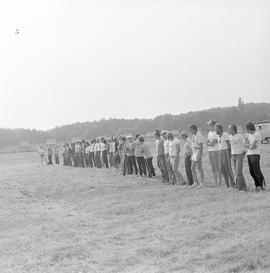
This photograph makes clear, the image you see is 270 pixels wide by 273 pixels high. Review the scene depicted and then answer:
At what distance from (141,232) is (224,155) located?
18.9ft

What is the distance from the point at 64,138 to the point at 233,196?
328 ft

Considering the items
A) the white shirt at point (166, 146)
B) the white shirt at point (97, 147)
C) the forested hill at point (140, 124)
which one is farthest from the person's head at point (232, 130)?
the forested hill at point (140, 124)

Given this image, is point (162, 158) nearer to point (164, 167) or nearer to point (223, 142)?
point (164, 167)

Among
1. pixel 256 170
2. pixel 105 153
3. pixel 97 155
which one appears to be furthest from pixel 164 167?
pixel 97 155

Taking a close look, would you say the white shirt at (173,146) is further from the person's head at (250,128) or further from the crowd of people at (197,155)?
the person's head at (250,128)

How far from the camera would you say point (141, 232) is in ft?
33.9

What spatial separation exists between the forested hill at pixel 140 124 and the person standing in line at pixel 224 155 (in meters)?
41.5

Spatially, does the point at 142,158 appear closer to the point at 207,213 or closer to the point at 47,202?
the point at 47,202

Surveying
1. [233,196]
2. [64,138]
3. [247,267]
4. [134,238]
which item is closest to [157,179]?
[233,196]

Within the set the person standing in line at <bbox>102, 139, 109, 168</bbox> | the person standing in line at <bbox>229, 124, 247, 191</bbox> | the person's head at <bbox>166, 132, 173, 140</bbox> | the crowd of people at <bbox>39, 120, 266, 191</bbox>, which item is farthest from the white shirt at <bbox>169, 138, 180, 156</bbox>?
the person standing in line at <bbox>102, 139, 109, 168</bbox>

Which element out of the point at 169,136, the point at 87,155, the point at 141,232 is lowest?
the point at 141,232

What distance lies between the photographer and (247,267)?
709 cm

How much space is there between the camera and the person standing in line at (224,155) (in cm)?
1530

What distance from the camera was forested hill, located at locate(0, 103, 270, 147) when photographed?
233 feet
